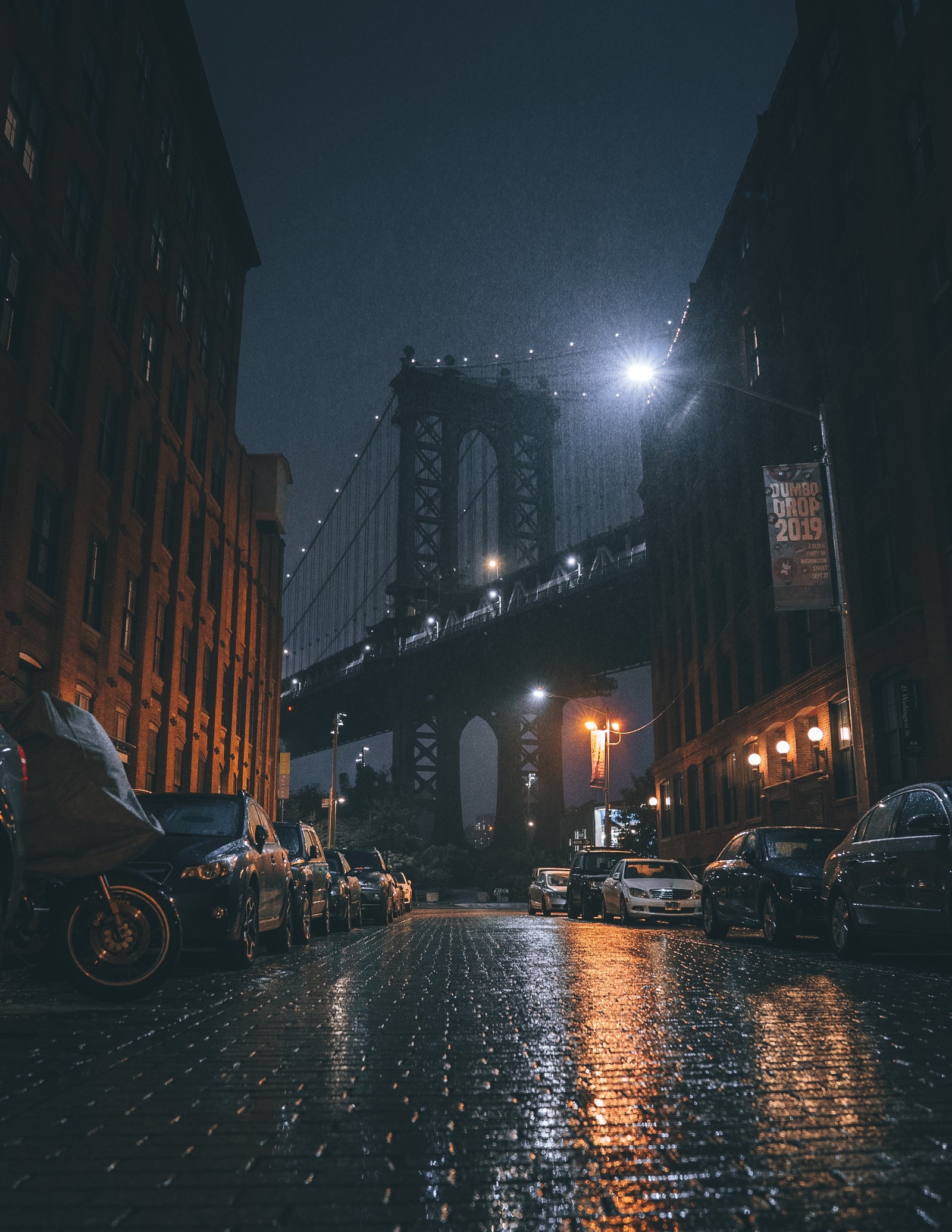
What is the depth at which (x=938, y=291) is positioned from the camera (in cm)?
2334

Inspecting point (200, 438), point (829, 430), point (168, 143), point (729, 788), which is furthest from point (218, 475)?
point (829, 430)

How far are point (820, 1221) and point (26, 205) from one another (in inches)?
889

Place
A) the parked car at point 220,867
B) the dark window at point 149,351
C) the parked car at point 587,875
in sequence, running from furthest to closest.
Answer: the dark window at point 149,351 < the parked car at point 587,875 < the parked car at point 220,867

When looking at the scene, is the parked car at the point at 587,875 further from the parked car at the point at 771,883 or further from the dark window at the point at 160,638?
the dark window at the point at 160,638

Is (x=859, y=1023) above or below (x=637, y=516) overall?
below

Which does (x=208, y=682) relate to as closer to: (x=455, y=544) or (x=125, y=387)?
(x=125, y=387)

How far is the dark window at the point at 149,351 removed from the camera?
2906cm

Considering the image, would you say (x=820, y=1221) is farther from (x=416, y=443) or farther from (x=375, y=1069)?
(x=416, y=443)

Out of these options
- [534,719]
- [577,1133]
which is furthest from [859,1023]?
[534,719]

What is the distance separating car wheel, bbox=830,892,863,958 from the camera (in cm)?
1170

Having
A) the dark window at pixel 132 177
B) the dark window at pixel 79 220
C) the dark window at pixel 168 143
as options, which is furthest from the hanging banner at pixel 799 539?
the dark window at pixel 168 143

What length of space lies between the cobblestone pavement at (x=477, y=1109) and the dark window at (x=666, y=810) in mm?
40714

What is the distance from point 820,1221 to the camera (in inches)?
116

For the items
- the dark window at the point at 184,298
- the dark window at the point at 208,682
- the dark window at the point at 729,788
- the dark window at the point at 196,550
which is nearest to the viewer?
the dark window at the point at 184,298
